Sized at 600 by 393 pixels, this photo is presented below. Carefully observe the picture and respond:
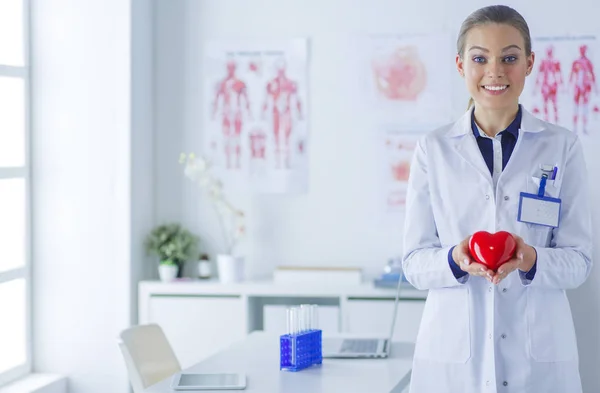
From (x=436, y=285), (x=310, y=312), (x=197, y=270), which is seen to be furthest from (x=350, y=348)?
(x=197, y=270)

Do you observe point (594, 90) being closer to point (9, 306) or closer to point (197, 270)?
point (197, 270)

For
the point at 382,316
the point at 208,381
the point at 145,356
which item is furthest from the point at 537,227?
the point at 382,316

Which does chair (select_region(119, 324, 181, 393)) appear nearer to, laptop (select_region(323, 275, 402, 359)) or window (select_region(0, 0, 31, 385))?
laptop (select_region(323, 275, 402, 359))

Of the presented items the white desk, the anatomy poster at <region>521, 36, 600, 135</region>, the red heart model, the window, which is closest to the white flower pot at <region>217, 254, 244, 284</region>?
the window

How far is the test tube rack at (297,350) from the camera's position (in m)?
2.95

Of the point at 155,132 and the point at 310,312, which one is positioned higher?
the point at 155,132

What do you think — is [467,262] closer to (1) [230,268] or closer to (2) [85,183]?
(1) [230,268]

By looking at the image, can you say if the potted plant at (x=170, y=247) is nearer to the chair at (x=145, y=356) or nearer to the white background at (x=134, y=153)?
the white background at (x=134, y=153)

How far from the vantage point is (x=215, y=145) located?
4957 millimetres

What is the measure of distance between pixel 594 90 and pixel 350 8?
1273 mm

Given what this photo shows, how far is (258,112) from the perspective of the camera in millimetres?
4918

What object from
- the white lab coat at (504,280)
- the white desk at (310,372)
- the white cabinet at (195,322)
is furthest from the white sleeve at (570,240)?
the white cabinet at (195,322)

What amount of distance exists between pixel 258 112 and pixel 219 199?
50 centimetres

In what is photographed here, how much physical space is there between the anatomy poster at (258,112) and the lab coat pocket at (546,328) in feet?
9.81
